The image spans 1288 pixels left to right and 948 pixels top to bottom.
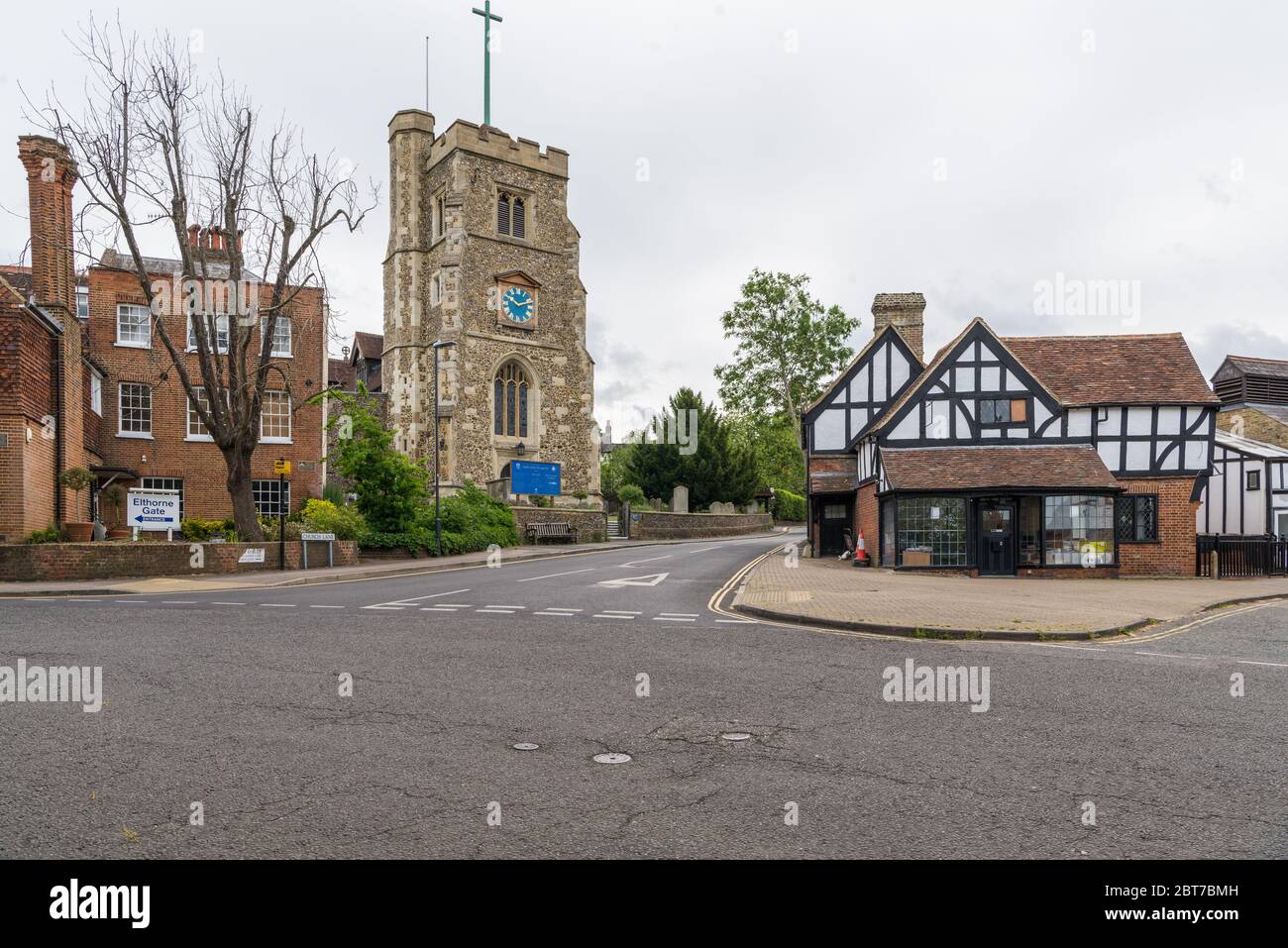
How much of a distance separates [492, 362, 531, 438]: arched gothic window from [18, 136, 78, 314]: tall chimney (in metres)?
20.6

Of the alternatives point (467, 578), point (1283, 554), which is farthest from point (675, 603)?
point (1283, 554)

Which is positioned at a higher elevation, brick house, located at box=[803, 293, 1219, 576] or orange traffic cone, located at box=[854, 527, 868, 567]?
brick house, located at box=[803, 293, 1219, 576]

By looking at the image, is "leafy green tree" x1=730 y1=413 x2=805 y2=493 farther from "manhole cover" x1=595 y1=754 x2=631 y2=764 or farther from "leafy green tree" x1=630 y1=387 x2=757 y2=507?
"manhole cover" x1=595 y1=754 x2=631 y2=764

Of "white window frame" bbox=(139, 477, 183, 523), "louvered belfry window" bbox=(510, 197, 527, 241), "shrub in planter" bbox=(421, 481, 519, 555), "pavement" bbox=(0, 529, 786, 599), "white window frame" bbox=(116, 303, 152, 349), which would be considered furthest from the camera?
"louvered belfry window" bbox=(510, 197, 527, 241)

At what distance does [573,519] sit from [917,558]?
18.1 metres

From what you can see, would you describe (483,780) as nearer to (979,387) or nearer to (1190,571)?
(979,387)

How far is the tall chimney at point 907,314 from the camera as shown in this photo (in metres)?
31.5

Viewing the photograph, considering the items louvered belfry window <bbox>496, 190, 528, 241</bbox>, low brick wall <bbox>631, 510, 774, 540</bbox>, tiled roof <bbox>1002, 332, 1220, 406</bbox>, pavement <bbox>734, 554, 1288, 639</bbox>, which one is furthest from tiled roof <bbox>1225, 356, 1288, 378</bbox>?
louvered belfry window <bbox>496, 190, 528, 241</bbox>

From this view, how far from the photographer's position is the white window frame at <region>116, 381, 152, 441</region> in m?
29.4

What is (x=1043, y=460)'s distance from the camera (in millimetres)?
24422

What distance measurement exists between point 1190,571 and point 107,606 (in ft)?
89.0

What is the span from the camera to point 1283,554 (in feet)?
83.9

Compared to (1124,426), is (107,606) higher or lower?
lower

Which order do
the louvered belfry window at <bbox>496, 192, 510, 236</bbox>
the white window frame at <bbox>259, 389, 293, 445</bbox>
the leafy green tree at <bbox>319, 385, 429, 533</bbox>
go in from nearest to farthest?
1. the leafy green tree at <bbox>319, 385, 429, 533</bbox>
2. the white window frame at <bbox>259, 389, 293, 445</bbox>
3. the louvered belfry window at <bbox>496, 192, 510, 236</bbox>
